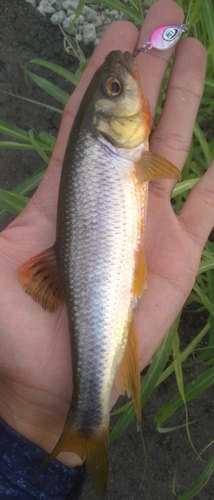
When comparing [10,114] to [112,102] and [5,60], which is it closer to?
[5,60]

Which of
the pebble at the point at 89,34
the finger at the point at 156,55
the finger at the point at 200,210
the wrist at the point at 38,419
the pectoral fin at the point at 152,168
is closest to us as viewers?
the pectoral fin at the point at 152,168

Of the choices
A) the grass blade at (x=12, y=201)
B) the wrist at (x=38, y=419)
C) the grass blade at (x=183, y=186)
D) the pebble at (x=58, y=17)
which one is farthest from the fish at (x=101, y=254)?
the pebble at (x=58, y=17)

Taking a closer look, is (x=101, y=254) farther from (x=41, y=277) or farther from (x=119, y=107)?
(x=119, y=107)

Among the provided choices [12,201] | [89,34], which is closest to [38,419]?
[12,201]

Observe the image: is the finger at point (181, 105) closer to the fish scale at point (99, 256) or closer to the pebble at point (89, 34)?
the fish scale at point (99, 256)

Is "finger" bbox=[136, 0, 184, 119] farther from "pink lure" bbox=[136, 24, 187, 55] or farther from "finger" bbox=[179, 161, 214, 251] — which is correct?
"finger" bbox=[179, 161, 214, 251]

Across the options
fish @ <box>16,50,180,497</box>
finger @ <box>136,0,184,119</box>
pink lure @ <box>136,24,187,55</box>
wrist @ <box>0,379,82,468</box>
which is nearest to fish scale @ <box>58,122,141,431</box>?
fish @ <box>16,50,180,497</box>

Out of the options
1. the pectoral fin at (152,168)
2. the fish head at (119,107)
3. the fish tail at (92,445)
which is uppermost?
the fish head at (119,107)

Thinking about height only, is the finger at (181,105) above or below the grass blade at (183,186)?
above

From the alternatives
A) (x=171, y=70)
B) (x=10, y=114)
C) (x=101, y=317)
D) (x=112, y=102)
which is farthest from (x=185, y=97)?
(x=10, y=114)
